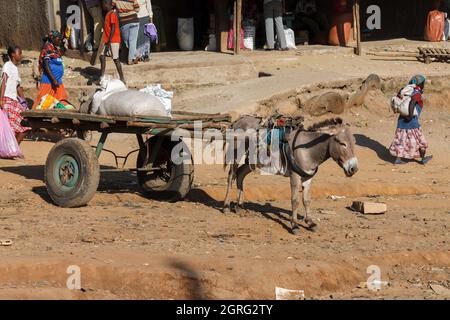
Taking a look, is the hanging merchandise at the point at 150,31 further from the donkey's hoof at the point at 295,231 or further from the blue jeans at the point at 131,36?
the donkey's hoof at the point at 295,231

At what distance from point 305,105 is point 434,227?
6.22 m

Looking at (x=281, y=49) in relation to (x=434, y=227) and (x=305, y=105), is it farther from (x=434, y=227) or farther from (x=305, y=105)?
(x=434, y=227)

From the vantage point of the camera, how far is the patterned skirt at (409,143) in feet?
49.9

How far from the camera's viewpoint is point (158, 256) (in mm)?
9289

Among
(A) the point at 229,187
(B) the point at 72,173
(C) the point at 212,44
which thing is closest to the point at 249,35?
(C) the point at 212,44

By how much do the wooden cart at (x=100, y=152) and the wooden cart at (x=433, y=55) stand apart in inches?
383

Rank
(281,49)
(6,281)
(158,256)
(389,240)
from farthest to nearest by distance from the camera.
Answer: (281,49), (389,240), (158,256), (6,281)

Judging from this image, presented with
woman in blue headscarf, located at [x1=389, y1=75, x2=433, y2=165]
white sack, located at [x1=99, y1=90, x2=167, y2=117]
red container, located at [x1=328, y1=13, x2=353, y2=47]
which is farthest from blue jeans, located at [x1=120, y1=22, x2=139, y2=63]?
white sack, located at [x1=99, y1=90, x2=167, y2=117]

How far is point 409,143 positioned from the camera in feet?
50.0

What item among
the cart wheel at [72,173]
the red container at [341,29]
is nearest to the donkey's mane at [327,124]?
the cart wheel at [72,173]

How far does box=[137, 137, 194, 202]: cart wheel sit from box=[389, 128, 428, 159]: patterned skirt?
4578 mm

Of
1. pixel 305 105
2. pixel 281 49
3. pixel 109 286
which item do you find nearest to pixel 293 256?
pixel 109 286

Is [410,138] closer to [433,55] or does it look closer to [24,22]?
[433,55]

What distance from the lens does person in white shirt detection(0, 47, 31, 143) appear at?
14496mm
